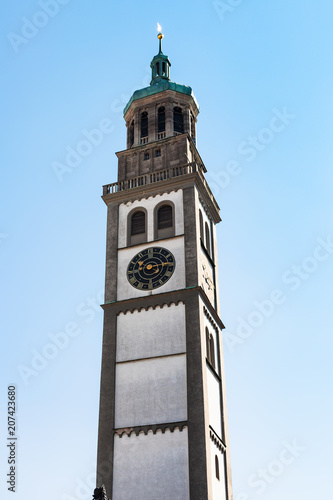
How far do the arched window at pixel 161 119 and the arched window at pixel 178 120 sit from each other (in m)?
0.74

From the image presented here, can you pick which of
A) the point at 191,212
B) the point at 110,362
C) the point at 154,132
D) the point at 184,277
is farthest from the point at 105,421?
the point at 154,132

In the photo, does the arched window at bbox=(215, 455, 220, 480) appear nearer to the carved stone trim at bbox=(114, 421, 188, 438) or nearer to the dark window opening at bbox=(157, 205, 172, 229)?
the carved stone trim at bbox=(114, 421, 188, 438)

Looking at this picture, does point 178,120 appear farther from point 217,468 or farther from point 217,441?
point 217,468

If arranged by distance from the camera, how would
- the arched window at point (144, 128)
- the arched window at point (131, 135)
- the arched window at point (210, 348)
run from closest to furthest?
the arched window at point (210, 348)
the arched window at point (144, 128)
the arched window at point (131, 135)

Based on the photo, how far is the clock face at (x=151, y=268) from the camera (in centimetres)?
3697

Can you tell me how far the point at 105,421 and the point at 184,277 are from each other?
27.9 feet

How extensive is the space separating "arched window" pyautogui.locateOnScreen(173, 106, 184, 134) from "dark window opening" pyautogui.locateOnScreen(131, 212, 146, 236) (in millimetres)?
7689

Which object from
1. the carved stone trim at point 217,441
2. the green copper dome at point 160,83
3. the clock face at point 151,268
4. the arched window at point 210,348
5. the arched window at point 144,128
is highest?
the green copper dome at point 160,83

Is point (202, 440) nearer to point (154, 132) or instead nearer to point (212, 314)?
point (212, 314)

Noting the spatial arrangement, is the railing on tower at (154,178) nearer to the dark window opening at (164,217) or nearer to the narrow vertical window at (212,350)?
the dark window opening at (164,217)

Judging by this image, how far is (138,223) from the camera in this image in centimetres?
4022

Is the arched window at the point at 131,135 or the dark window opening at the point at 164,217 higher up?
the arched window at the point at 131,135

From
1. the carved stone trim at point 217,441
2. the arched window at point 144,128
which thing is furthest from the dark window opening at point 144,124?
the carved stone trim at point 217,441

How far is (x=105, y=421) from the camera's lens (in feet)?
110
